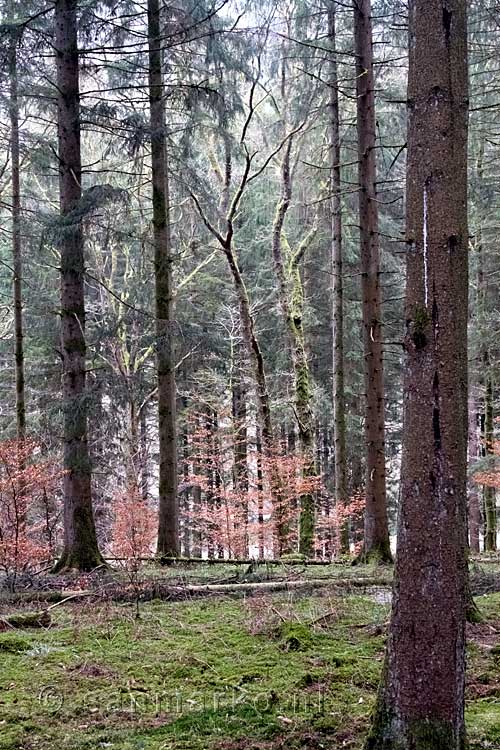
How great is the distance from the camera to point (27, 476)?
8086 mm

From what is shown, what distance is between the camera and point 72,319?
27.7 ft

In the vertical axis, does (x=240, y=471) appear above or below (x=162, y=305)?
below

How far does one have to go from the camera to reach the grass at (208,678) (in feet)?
9.84

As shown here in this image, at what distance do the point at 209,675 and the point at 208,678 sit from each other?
0.19ft

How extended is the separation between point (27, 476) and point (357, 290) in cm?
1325

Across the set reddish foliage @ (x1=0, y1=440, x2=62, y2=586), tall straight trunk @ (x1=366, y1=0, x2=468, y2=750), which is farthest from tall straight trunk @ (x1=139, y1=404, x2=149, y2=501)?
tall straight trunk @ (x1=366, y1=0, x2=468, y2=750)

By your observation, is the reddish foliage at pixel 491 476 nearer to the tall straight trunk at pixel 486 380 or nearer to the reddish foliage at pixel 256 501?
the tall straight trunk at pixel 486 380

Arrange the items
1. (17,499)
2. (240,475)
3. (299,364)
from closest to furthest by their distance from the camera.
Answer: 1. (17,499)
2. (299,364)
3. (240,475)

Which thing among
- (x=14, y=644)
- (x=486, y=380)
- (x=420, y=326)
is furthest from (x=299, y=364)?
(x=420, y=326)

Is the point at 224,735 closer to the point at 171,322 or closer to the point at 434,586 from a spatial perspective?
the point at 434,586

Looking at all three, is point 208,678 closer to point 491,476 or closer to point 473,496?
point 491,476

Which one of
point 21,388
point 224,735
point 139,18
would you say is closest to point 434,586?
point 224,735

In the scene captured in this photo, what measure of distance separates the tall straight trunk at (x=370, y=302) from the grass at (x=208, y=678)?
286cm

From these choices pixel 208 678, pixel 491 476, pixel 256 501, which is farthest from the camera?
pixel 256 501
